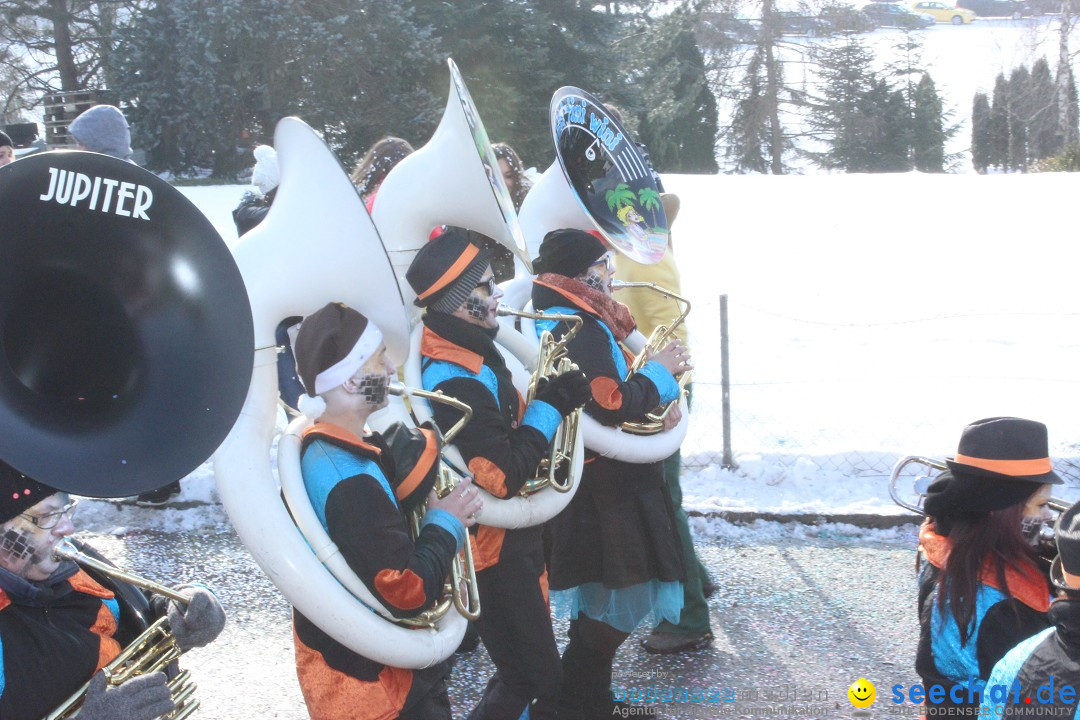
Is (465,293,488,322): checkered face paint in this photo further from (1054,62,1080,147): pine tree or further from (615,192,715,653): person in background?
(1054,62,1080,147): pine tree

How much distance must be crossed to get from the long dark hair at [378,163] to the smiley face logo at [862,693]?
9.20 feet

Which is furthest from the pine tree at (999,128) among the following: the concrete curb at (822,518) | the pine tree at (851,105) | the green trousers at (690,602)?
the green trousers at (690,602)

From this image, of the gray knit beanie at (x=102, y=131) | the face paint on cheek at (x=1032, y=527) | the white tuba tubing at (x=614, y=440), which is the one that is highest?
the gray knit beanie at (x=102, y=131)

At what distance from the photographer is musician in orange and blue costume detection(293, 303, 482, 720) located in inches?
88.6

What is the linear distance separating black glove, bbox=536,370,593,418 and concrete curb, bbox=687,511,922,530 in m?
2.24

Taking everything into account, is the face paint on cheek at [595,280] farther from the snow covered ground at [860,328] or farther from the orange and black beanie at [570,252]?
the snow covered ground at [860,328]

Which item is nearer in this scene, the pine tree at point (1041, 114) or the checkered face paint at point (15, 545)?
the checkered face paint at point (15, 545)

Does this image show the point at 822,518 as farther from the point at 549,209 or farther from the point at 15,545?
the point at 15,545

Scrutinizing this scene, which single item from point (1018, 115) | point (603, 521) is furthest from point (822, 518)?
point (1018, 115)

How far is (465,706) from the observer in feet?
12.1

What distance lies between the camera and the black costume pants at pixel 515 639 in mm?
2934

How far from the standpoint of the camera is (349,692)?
2.31m

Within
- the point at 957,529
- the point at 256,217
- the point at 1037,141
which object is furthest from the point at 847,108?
the point at 957,529

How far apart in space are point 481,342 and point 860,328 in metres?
6.35
